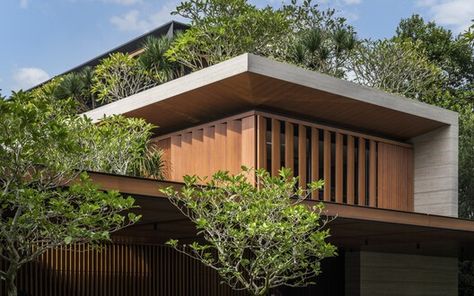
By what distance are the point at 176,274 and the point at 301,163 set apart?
375 cm

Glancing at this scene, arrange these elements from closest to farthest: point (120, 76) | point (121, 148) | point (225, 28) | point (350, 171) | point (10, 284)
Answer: point (10, 284) < point (121, 148) < point (350, 171) < point (225, 28) < point (120, 76)

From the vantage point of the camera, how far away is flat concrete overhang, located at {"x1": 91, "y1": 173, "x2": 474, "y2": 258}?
1002 cm

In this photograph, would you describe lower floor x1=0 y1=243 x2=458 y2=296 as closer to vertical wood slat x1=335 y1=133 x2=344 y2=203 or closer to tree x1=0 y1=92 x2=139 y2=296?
vertical wood slat x1=335 y1=133 x2=344 y2=203

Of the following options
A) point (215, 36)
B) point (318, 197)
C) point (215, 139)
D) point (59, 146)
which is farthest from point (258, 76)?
point (215, 36)

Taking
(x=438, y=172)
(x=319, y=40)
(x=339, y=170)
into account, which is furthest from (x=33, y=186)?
(x=319, y=40)

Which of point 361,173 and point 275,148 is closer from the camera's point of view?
point 275,148

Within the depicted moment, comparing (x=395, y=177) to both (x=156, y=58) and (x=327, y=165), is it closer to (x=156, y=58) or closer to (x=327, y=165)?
(x=327, y=165)

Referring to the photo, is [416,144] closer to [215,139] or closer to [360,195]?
[360,195]

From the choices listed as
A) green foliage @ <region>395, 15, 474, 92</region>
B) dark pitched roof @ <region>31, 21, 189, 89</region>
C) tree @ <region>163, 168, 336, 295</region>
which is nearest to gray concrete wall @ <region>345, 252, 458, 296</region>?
tree @ <region>163, 168, 336, 295</region>

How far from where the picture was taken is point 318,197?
16453 mm

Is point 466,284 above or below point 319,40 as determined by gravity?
below

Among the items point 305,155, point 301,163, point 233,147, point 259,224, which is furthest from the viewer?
point 305,155

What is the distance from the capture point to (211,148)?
52.3 feet

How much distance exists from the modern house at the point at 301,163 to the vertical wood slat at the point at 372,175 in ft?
0.08
